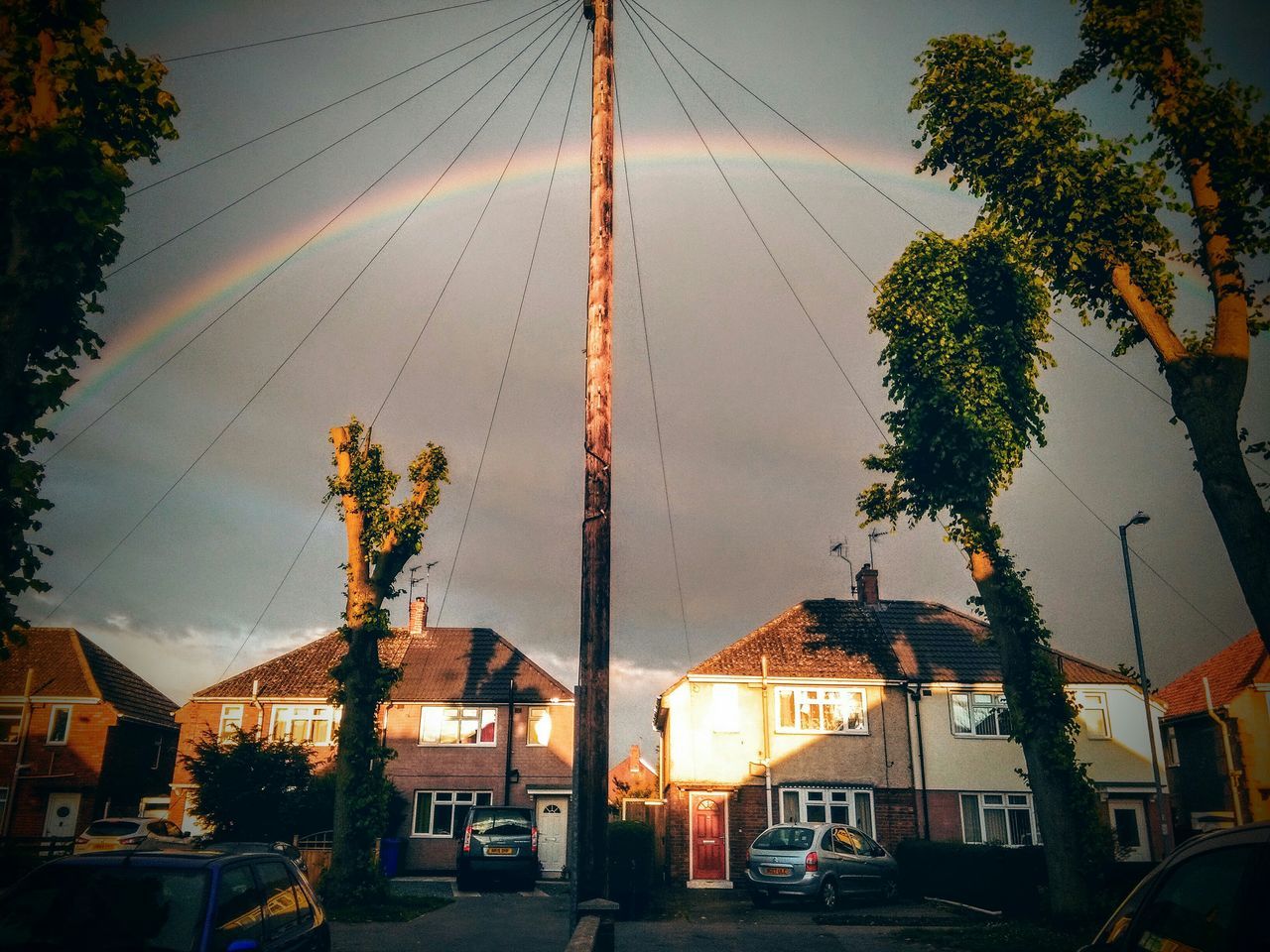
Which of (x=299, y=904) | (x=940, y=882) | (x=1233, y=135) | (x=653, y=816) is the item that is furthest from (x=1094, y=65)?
(x=653, y=816)

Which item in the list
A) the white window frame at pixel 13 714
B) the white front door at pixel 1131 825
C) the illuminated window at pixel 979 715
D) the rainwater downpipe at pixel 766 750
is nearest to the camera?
the rainwater downpipe at pixel 766 750

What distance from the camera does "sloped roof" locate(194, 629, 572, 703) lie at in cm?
3519

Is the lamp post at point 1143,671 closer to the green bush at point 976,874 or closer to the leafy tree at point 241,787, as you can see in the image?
the green bush at point 976,874

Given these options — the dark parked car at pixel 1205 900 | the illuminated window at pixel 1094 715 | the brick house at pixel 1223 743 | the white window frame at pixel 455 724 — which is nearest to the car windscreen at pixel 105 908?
the dark parked car at pixel 1205 900

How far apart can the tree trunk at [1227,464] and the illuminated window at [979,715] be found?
21.0 meters

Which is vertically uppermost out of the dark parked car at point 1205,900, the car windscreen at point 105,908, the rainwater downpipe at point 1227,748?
the rainwater downpipe at point 1227,748

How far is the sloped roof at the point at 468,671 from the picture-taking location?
35.0 m

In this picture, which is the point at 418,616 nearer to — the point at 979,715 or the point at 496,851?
the point at 496,851

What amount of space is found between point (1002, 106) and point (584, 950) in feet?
49.9

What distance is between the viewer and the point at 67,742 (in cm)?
3556

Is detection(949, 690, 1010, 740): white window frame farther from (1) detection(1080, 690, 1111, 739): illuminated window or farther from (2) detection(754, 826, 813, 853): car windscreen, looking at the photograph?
(2) detection(754, 826, 813, 853): car windscreen

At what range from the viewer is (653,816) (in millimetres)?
31594

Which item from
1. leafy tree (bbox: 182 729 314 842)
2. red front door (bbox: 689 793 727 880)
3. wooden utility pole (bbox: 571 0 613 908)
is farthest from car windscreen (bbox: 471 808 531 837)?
wooden utility pole (bbox: 571 0 613 908)

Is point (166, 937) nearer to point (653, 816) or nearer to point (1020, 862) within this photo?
point (1020, 862)
